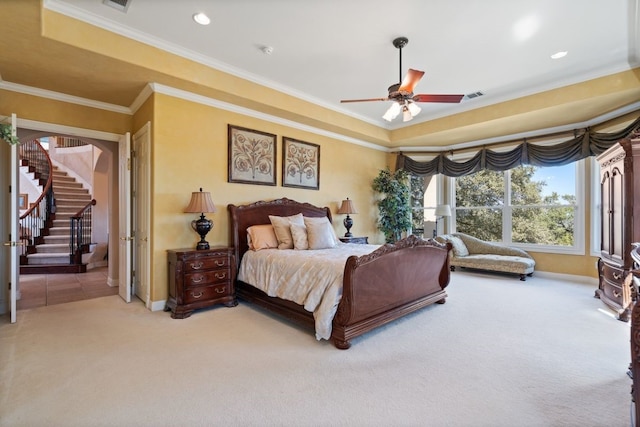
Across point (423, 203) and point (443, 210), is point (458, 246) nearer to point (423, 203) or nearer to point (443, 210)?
point (443, 210)

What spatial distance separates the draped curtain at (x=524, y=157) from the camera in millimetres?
4703

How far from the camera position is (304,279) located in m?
3.06

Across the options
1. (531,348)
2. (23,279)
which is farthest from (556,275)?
(23,279)

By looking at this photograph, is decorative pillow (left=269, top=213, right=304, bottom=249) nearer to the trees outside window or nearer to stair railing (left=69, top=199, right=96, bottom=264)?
the trees outside window

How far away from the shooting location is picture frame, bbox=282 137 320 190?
16.5 feet

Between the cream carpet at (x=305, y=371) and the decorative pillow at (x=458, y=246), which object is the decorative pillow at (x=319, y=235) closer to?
the cream carpet at (x=305, y=371)

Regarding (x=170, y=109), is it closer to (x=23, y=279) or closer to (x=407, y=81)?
(x=407, y=81)

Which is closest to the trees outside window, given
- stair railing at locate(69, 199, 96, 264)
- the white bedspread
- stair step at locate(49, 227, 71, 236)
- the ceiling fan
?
the ceiling fan

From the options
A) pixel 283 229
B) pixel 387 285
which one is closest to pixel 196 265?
pixel 283 229

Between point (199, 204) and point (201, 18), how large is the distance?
1988mm

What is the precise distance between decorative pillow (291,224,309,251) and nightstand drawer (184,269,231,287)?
0.98 metres

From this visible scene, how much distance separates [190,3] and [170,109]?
142 cm

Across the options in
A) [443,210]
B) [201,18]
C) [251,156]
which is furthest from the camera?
[443,210]

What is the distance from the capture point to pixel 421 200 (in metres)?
7.28
